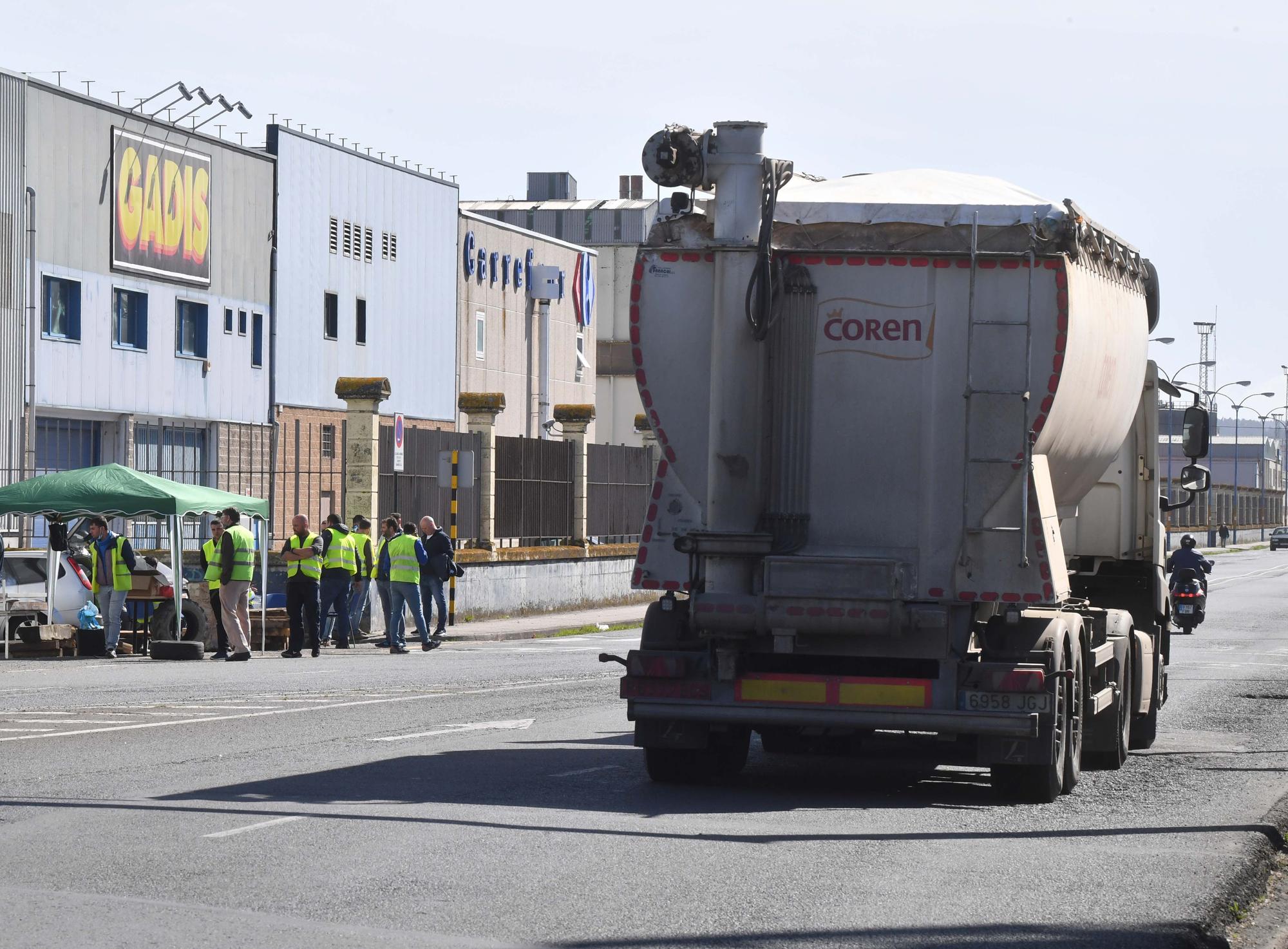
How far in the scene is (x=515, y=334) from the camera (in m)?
58.0

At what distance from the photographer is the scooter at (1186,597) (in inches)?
1043

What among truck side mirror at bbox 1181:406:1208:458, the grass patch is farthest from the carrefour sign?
truck side mirror at bbox 1181:406:1208:458

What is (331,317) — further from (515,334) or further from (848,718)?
(848,718)

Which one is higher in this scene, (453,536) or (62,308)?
(62,308)

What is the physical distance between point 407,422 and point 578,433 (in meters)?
13.5

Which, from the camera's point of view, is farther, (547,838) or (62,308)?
(62,308)

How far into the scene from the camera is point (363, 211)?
47875mm

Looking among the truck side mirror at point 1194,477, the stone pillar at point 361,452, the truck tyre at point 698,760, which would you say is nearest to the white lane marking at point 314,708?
the truck tyre at point 698,760

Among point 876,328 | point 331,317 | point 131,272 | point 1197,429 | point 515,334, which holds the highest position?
point 515,334

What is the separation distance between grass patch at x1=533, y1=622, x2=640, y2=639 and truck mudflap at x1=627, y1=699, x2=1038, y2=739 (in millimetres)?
19240

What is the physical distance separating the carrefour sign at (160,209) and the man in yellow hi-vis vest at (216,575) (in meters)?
14.6

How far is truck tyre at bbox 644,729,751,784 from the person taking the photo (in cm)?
1179

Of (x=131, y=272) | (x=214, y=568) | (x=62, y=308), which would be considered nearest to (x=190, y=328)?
(x=131, y=272)

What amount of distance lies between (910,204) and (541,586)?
81.8ft
